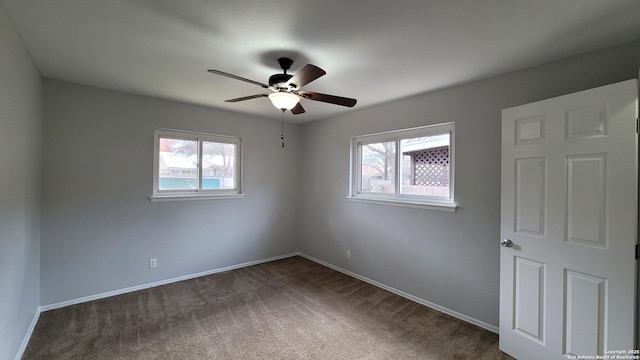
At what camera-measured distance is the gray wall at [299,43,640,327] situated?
2137 mm

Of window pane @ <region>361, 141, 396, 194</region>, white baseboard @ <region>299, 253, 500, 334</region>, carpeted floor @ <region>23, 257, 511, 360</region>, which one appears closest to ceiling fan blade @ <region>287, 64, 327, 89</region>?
window pane @ <region>361, 141, 396, 194</region>

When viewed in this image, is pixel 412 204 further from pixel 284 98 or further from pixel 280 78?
pixel 280 78

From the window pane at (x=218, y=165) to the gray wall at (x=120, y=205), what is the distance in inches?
8.7

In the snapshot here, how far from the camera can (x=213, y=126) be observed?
12.5 ft

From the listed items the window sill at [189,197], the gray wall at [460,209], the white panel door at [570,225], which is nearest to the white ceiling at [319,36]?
the gray wall at [460,209]

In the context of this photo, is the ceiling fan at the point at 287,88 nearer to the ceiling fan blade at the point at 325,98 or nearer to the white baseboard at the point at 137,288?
the ceiling fan blade at the point at 325,98

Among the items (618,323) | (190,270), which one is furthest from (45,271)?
(618,323)

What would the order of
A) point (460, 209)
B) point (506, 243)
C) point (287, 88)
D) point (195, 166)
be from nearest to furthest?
point (287, 88)
point (506, 243)
point (460, 209)
point (195, 166)

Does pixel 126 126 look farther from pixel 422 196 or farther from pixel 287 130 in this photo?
pixel 422 196

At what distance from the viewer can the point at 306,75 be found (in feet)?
5.95

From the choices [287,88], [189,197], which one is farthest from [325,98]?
[189,197]

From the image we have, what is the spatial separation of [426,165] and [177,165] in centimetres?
328

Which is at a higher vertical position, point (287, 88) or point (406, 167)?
point (287, 88)

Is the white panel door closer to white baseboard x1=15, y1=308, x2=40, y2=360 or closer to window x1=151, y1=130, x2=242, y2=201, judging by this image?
window x1=151, y1=130, x2=242, y2=201
